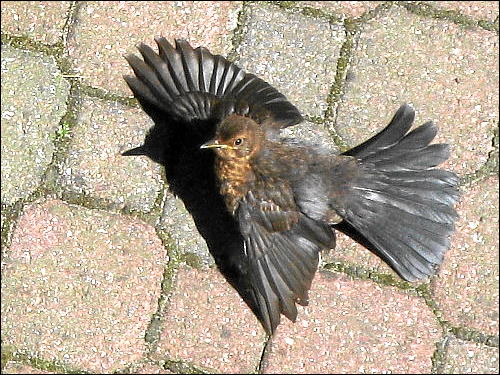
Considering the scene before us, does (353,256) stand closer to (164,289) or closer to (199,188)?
(199,188)

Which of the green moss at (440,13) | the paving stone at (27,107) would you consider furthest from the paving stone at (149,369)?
the green moss at (440,13)

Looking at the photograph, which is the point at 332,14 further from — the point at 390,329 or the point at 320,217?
the point at 390,329

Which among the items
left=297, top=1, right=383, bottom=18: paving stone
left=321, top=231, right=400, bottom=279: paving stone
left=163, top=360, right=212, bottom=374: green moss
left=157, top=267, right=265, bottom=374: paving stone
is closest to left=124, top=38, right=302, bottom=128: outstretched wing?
left=297, top=1, right=383, bottom=18: paving stone

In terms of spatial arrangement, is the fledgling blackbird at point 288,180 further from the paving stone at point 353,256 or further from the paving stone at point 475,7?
the paving stone at point 475,7

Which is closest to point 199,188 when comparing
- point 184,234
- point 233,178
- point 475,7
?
point 184,234

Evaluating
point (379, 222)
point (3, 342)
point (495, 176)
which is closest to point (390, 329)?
point (379, 222)

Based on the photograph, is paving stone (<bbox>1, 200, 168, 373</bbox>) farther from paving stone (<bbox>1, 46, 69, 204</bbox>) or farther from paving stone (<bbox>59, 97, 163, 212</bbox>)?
paving stone (<bbox>1, 46, 69, 204</bbox>)
